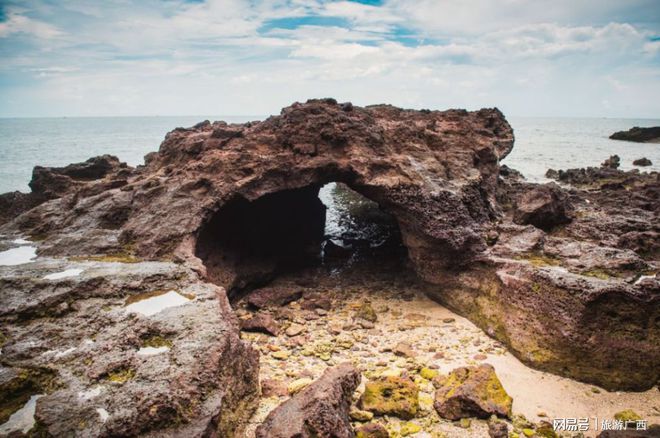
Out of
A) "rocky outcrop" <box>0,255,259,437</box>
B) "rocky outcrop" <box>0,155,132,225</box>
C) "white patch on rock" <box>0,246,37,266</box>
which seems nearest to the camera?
"rocky outcrop" <box>0,255,259,437</box>

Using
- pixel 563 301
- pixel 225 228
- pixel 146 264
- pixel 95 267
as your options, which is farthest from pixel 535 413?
pixel 225 228

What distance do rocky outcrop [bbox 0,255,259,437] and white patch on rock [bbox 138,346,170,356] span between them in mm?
13

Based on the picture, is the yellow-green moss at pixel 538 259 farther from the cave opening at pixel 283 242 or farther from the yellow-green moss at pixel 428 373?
the cave opening at pixel 283 242

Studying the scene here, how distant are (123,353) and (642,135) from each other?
9152 centimetres

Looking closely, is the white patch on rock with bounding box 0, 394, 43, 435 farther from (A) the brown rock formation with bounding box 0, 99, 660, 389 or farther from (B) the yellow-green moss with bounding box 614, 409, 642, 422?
(B) the yellow-green moss with bounding box 614, 409, 642, 422

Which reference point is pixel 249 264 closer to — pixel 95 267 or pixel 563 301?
pixel 95 267

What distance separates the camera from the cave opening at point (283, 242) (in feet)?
34.3

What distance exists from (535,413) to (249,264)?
25.6ft

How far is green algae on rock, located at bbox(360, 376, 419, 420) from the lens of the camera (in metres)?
5.90

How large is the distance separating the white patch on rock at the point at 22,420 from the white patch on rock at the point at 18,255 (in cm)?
393

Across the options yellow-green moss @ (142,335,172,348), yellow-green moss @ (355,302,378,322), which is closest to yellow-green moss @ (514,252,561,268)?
yellow-green moss @ (355,302,378,322)

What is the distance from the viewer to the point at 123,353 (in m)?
5.01

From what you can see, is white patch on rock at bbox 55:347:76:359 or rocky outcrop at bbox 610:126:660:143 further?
rocky outcrop at bbox 610:126:660:143

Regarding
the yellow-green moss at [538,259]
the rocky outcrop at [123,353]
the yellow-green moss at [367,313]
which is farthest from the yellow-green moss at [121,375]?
the yellow-green moss at [538,259]
